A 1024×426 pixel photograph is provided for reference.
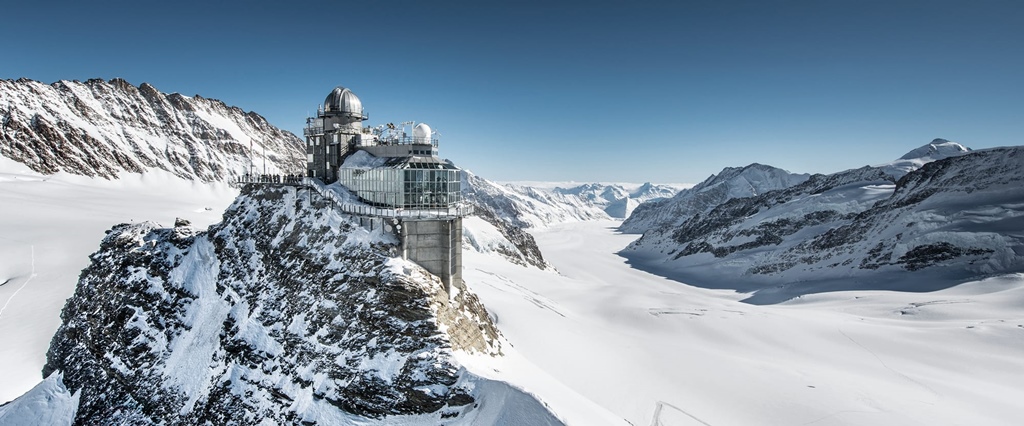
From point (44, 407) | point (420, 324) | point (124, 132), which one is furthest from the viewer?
point (124, 132)

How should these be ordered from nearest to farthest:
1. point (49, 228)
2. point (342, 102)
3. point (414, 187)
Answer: point (414, 187) → point (342, 102) → point (49, 228)

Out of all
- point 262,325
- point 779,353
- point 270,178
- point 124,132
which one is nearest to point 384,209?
point 262,325

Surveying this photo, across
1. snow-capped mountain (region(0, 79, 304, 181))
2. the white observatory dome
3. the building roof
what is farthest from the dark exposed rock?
snow-capped mountain (region(0, 79, 304, 181))

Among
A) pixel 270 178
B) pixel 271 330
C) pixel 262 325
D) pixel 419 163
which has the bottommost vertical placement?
pixel 271 330

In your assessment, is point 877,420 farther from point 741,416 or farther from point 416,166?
point 416,166

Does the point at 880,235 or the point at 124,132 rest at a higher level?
the point at 124,132

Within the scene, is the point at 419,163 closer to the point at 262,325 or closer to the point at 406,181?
the point at 406,181
